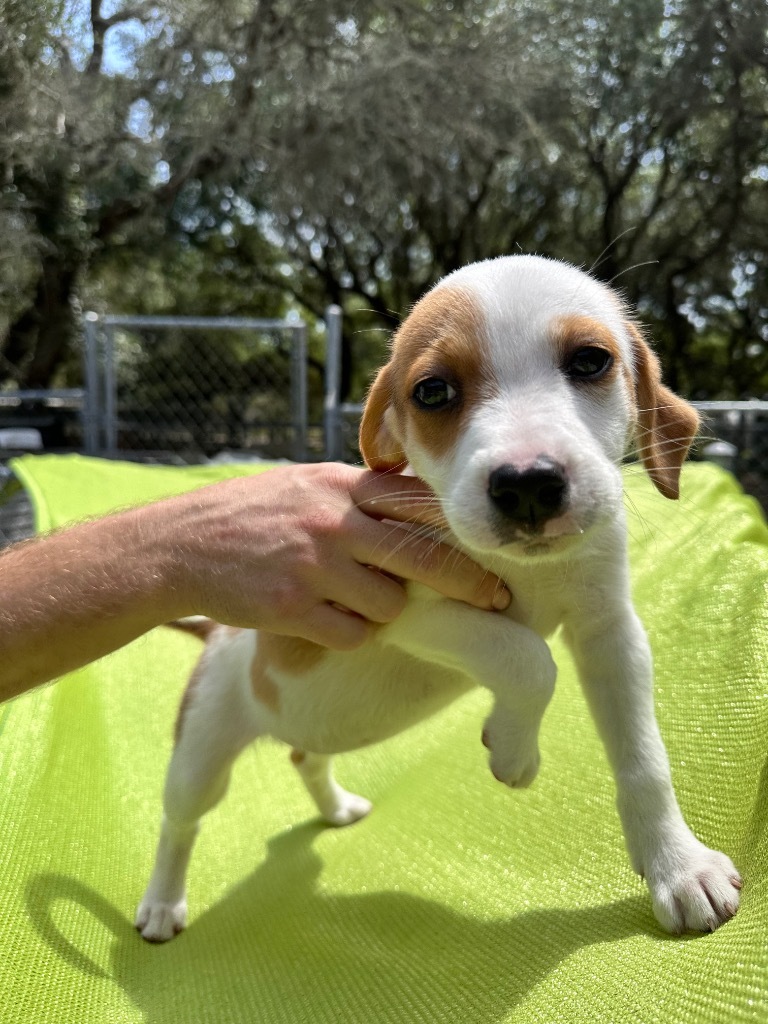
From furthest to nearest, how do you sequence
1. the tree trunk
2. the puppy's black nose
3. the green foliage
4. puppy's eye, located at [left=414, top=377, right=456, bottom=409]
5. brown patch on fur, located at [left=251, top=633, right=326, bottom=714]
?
the tree trunk
the green foliage
brown patch on fur, located at [left=251, top=633, right=326, bottom=714]
puppy's eye, located at [left=414, top=377, right=456, bottom=409]
the puppy's black nose

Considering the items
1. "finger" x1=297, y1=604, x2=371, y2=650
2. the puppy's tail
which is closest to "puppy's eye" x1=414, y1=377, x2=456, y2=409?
"finger" x1=297, y1=604, x2=371, y2=650

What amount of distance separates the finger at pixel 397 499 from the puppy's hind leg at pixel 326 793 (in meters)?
0.96

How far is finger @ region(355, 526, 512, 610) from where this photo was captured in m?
1.45

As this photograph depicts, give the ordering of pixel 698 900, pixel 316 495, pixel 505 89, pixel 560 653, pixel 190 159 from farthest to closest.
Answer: pixel 505 89 < pixel 190 159 < pixel 560 653 < pixel 316 495 < pixel 698 900

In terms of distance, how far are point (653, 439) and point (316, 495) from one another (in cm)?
67

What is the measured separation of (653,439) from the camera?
1601 mm

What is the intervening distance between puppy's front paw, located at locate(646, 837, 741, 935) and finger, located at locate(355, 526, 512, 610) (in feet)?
1.62

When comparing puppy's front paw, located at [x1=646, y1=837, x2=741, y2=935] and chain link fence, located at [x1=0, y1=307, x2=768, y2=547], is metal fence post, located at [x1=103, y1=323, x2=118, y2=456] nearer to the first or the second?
chain link fence, located at [x1=0, y1=307, x2=768, y2=547]

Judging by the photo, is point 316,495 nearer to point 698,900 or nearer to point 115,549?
point 115,549

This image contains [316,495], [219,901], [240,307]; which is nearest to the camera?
[316,495]

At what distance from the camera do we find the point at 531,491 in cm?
115

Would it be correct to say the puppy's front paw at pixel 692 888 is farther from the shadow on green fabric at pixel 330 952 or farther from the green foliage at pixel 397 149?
the green foliage at pixel 397 149

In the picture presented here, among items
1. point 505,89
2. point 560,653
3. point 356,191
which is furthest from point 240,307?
point 560,653

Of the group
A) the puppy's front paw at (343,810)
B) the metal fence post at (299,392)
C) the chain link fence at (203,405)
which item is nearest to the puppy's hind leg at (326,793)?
the puppy's front paw at (343,810)
